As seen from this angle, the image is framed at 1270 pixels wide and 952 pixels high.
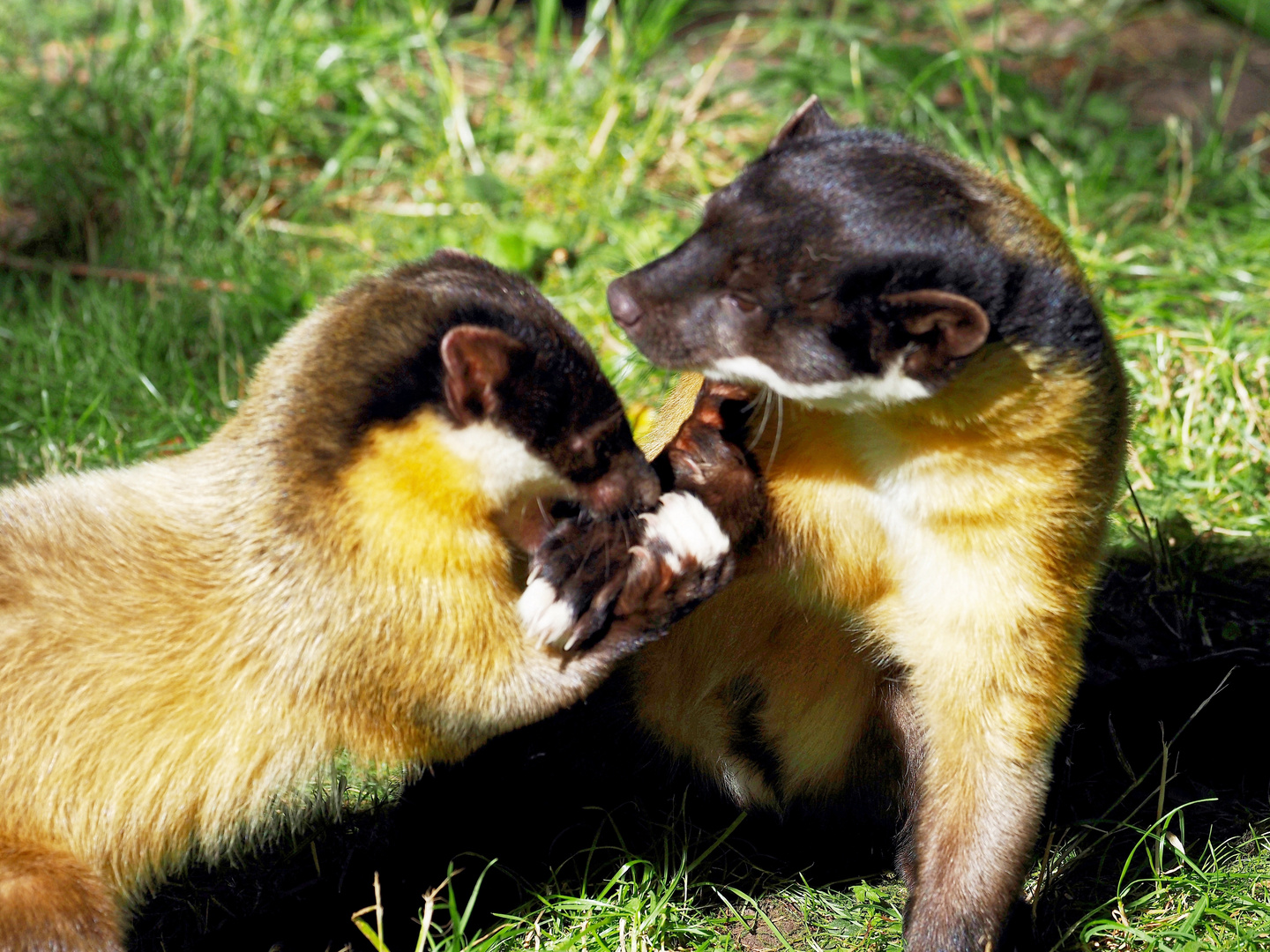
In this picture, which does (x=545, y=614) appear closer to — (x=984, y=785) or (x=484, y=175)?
(x=984, y=785)

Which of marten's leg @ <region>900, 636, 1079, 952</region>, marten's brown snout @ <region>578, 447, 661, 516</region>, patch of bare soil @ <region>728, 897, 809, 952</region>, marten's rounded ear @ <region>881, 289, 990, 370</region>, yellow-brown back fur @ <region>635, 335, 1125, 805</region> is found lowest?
patch of bare soil @ <region>728, 897, 809, 952</region>

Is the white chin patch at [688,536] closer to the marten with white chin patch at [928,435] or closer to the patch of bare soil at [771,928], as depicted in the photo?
the marten with white chin patch at [928,435]

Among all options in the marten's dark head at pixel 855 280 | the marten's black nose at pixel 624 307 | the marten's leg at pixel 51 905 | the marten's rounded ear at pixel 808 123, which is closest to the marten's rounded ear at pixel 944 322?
the marten's dark head at pixel 855 280

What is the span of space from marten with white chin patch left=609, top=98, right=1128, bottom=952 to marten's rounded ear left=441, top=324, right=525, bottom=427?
0.46m

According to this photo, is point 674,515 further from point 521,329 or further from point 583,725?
point 583,725

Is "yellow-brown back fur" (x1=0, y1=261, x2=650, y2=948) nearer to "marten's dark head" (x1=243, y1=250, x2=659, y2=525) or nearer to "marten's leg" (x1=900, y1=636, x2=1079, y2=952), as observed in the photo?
"marten's dark head" (x1=243, y1=250, x2=659, y2=525)

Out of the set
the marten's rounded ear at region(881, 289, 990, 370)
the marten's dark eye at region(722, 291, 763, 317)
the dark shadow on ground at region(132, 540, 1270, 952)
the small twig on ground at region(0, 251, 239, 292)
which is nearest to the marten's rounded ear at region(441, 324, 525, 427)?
the marten's dark eye at region(722, 291, 763, 317)

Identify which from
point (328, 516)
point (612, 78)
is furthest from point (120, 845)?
point (612, 78)

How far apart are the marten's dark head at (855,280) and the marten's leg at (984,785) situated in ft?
3.13

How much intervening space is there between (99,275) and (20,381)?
3.29ft

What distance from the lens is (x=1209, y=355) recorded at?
6.49 meters

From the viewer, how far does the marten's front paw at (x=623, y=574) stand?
151 inches

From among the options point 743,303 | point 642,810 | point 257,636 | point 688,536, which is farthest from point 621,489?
point 642,810

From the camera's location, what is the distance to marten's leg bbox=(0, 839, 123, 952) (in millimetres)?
3418
